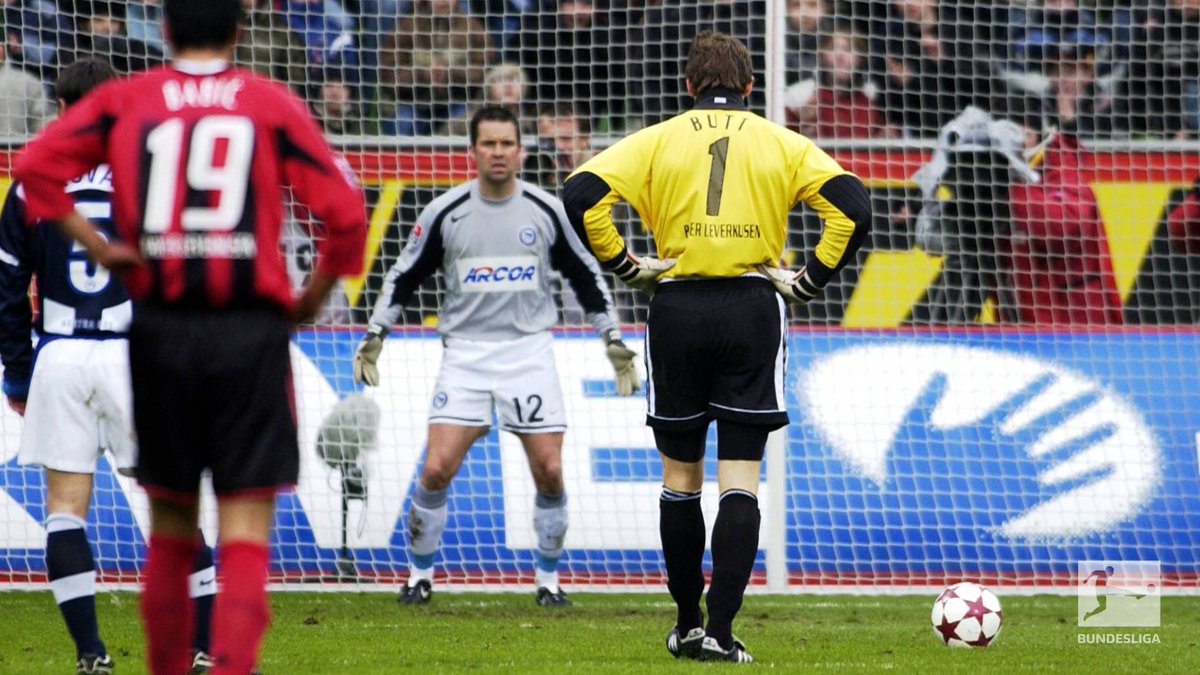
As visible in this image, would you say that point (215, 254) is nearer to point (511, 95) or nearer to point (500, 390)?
point (500, 390)

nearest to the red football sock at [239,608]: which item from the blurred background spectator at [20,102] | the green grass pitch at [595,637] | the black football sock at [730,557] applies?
the green grass pitch at [595,637]

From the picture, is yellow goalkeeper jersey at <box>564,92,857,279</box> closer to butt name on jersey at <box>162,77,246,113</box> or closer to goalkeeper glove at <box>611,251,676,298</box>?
goalkeeper glove at <box>611,251,676,298</box>

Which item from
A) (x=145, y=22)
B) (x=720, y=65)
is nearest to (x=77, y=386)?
(x=720, y=65)

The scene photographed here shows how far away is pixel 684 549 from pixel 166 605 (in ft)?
7.11

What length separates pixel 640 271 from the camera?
5816 mm

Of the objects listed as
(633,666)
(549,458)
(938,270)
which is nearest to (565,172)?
(938,270)

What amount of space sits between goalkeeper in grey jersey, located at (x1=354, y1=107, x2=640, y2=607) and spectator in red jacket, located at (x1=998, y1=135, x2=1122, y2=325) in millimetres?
3316

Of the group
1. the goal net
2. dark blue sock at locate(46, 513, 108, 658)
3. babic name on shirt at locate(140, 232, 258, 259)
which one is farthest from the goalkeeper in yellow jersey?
the goal net

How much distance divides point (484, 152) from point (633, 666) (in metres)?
A: 3.10

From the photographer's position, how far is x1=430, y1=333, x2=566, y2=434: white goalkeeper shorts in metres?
8.07

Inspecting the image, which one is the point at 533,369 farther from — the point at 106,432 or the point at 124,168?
the point at 124,168

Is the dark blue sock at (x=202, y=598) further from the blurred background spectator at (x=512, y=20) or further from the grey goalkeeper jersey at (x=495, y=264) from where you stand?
the blurred background spectator at (x=512, y=20)

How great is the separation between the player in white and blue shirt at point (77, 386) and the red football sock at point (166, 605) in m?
1.25

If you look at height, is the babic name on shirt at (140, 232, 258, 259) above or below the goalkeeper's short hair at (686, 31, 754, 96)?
below
